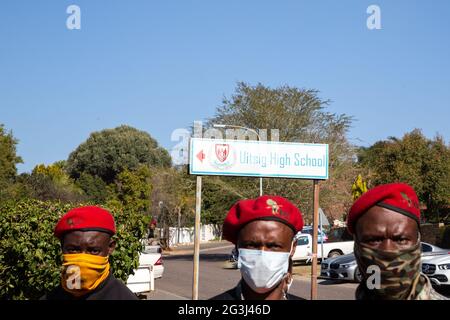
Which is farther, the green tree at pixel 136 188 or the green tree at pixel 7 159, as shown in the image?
the green tree at pixel 136 188

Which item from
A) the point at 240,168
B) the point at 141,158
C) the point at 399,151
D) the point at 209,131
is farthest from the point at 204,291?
the point at 141,158

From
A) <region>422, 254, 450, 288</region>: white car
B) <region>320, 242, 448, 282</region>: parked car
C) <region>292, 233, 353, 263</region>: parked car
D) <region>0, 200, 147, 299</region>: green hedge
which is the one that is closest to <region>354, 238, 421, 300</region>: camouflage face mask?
<region>0, 200, 147, 299</region>: green hedge

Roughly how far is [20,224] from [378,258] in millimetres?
6334

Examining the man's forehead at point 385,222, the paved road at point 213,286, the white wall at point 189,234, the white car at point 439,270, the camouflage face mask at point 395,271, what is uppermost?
the man's forehead at point 385,222

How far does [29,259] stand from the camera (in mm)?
7812

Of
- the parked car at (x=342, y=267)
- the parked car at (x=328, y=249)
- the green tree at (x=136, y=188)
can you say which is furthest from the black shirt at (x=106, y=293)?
the green tree at (x=136, y=188)

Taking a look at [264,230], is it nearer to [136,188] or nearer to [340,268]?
[340,268]

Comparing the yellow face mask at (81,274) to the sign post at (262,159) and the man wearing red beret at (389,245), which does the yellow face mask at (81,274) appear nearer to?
the man wearing red beret at (389,245)

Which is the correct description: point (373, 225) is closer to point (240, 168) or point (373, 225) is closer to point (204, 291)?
point (240, 168)

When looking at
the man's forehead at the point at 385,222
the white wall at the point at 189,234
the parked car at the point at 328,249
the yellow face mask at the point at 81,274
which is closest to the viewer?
the man's forehead at the point at 385,222

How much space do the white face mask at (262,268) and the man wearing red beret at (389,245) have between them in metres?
0.46

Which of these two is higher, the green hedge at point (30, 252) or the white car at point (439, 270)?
the green hedge at point (30, 252)

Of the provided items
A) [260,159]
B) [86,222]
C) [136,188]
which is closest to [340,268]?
[260,159]

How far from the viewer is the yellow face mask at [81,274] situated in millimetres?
3609
